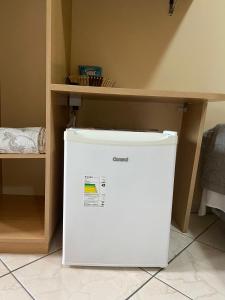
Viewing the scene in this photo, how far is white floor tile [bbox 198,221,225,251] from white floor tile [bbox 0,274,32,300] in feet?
2.60

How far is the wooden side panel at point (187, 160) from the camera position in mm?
1081

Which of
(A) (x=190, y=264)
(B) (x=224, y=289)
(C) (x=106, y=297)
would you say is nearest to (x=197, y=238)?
(A) (x=190, y=264)

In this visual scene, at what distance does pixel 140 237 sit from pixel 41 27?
3.46ft

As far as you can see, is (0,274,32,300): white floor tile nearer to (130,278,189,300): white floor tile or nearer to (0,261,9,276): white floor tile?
(0,261,9,276): white floor tile

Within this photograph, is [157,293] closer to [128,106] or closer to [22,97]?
[128,106]

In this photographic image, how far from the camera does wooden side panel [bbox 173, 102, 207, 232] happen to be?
1.08 metres

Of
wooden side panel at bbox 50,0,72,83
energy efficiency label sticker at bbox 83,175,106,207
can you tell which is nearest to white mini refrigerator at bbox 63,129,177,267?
energy efficiency label sticker at bbox 83,175,106,207

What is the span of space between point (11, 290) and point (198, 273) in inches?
25.7

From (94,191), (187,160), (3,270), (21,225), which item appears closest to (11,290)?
(3,270)

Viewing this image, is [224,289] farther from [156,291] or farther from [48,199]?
[48,199]

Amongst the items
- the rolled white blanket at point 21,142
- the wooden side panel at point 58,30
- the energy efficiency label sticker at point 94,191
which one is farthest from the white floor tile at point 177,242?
the wooden side panel at point 58,30

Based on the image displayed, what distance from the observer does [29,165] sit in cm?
136

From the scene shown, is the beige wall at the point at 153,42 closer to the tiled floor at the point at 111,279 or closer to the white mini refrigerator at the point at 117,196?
the white mini refrigerator at the point at 117,196

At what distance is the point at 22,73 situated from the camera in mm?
1256
